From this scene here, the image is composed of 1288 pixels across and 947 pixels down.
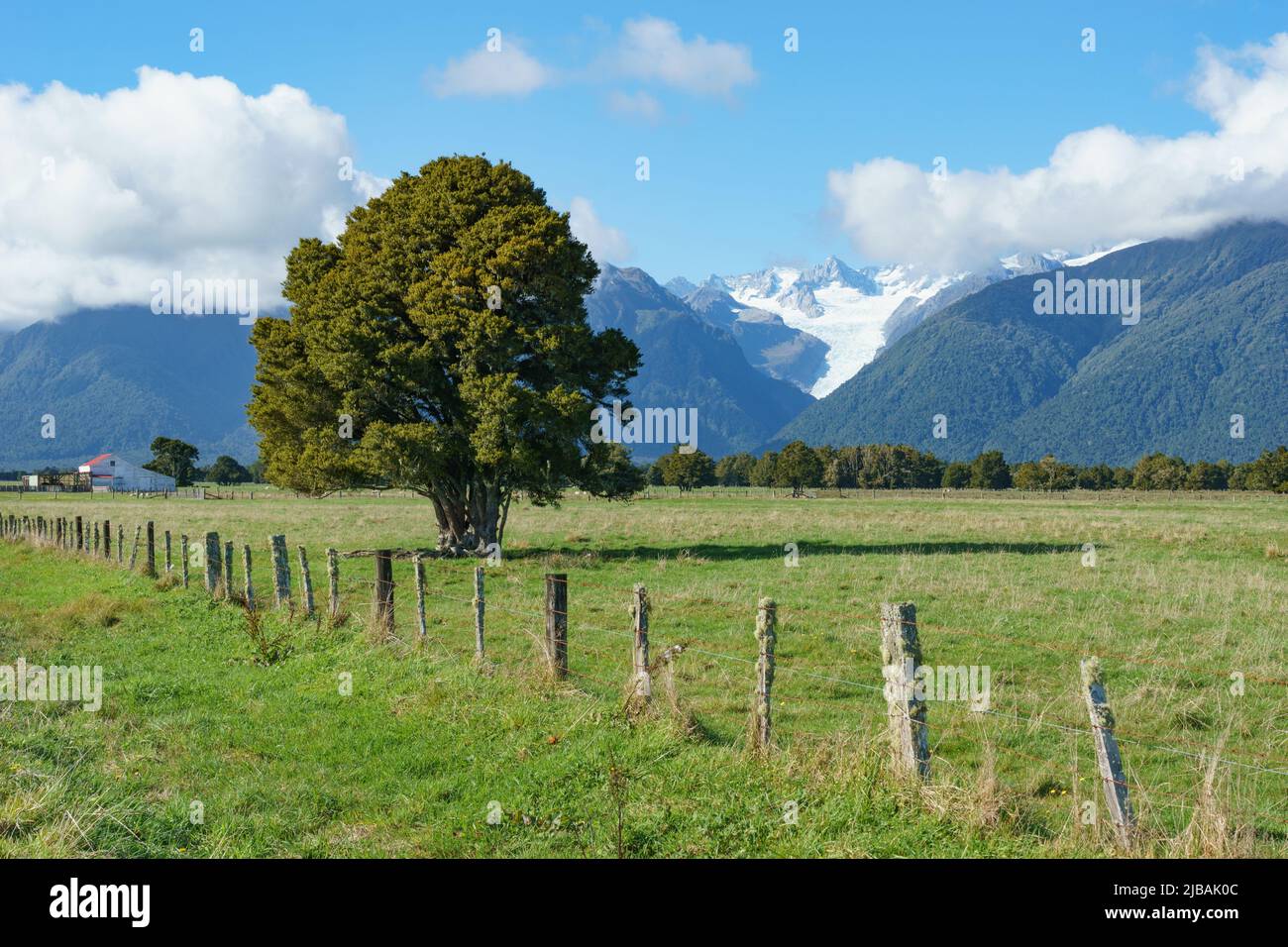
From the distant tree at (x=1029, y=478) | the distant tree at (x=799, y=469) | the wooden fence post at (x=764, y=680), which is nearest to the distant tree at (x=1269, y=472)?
the distant tree at (x=1029, y=478)

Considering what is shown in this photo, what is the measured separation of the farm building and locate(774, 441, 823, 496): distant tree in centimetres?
10037

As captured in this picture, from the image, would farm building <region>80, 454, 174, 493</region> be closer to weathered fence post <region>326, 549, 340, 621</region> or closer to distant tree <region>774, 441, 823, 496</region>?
distant tree <region>774, 441, 823, 496</region>

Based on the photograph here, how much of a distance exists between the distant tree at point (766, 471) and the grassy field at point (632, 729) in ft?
467

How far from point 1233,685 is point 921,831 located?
7.97 metres

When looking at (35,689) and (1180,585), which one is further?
(1180,585)

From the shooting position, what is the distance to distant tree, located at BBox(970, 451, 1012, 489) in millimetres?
163625

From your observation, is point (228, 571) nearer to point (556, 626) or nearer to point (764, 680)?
point (556, 626)

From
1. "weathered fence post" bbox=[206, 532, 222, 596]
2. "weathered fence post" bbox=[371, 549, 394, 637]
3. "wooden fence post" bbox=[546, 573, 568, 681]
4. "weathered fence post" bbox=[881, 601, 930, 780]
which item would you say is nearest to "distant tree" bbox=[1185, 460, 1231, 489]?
"weathered fence post" bbox=[206, 532, 222, 596]

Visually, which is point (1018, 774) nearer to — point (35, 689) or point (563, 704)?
point (563, 704)

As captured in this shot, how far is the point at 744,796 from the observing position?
290 inches

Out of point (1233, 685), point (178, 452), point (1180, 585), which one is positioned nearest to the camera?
point (1233, 685)

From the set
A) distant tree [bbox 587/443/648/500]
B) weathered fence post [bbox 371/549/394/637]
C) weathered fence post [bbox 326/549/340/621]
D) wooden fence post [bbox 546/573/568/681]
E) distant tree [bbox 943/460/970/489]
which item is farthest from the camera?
distant tree [bbox 943/460/970/489]

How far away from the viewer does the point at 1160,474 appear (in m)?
154
